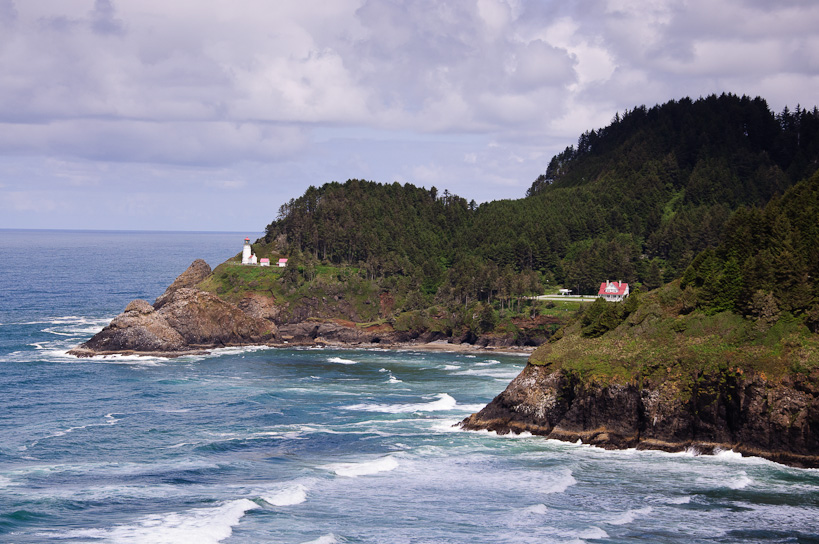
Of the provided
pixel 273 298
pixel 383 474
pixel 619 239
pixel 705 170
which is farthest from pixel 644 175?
pixel 383 474

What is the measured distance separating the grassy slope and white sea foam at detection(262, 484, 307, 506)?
27587 millimetres

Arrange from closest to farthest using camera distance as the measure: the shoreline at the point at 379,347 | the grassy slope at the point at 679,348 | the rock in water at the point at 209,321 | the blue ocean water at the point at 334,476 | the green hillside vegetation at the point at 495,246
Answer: the blue ocean water at the point at 334,476, the grassy slope at the point at 679,348, the shoreline at the point at 379,347, the rock in water at the point at 209,321, the green hillside vegetation at the point at 495,246

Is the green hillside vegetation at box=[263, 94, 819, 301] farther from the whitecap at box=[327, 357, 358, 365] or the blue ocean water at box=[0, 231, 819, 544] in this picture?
the blue ocean water at box=[0, 231, 819, 544]

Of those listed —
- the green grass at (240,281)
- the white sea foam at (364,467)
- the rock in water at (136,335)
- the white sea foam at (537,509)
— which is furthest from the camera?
the green grass at (240,281)

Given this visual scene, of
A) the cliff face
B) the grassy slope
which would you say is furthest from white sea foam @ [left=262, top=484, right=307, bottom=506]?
the grassy slope

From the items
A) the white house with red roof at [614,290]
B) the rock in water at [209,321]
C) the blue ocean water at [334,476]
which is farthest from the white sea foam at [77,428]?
the white house with red roof at [614,290]

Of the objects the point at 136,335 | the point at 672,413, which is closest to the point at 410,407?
the point at 672,413

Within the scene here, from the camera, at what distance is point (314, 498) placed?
54.1 m

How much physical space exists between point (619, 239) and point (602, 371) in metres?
104

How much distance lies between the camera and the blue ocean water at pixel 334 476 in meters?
48.0

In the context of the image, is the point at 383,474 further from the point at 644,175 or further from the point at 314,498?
the point at 644,175

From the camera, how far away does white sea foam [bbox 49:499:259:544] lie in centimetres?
4584

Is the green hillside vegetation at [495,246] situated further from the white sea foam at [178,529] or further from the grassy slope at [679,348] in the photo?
the white sea foam at [178,529]

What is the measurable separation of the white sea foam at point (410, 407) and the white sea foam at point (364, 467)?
19802 mm
